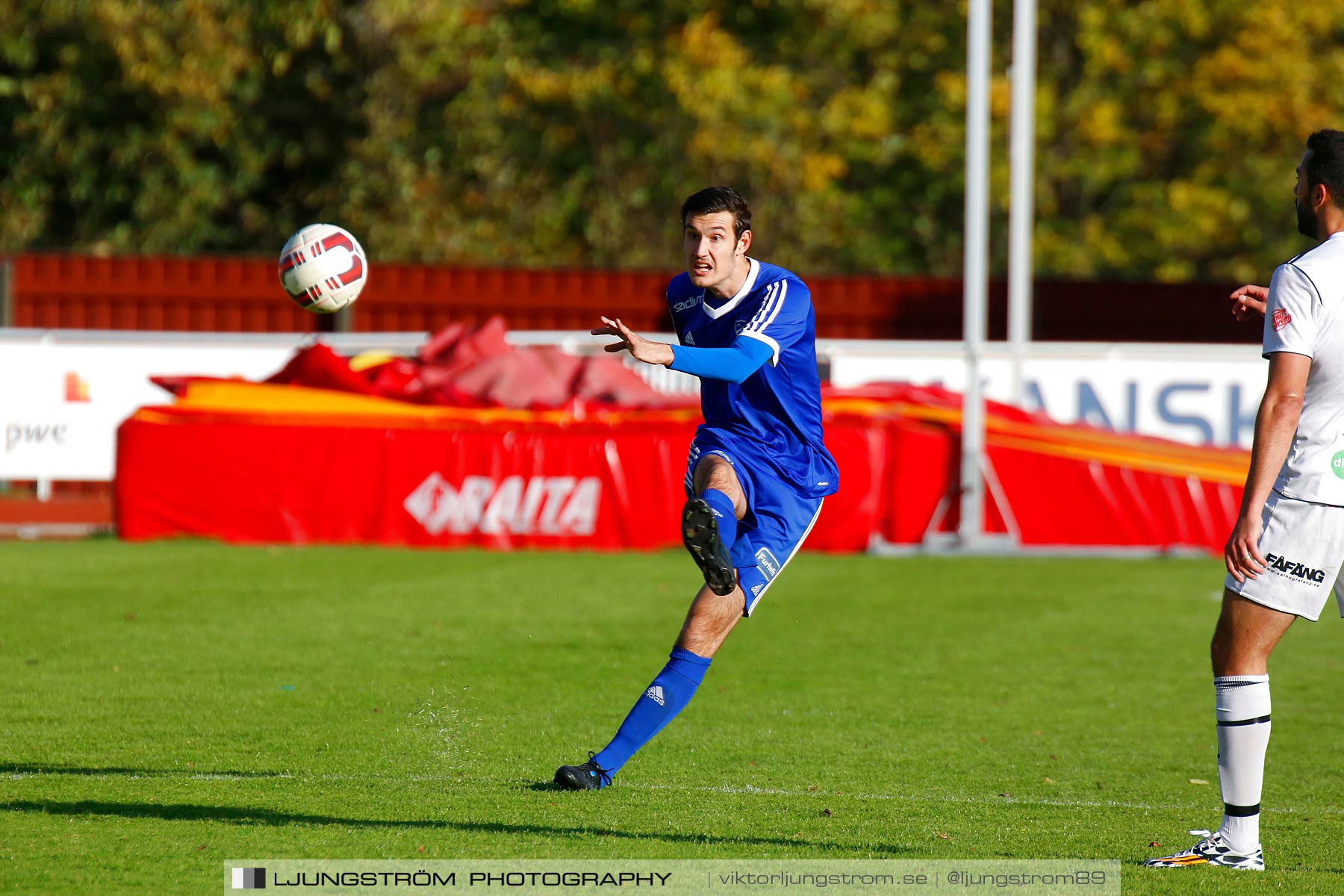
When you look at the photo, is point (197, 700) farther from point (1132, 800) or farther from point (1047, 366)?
point (1047, 366)

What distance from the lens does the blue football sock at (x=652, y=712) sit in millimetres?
5777

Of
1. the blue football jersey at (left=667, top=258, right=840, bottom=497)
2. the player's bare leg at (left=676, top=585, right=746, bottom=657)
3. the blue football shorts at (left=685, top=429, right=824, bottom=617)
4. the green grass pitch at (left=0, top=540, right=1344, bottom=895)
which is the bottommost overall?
the green grass pitch at (left=0, top=540, right=1344, bottom=895)

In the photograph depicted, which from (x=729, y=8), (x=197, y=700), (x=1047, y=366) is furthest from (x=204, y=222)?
(x=197, y=700)

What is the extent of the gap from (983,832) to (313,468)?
33.7 feet

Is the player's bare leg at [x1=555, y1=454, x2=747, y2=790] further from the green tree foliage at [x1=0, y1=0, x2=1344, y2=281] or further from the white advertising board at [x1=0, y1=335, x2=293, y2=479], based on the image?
the green tree foliage at [x1=0, y1=0, x2=1344, y2=281]

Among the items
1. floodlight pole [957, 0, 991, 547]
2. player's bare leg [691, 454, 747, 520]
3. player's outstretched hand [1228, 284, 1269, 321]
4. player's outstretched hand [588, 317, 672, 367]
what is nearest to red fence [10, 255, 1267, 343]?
floodlight pole [957, 0, 991, 547]

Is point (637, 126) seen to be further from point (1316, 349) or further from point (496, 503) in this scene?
point (1316, 349)

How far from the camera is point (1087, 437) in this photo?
14.7 m

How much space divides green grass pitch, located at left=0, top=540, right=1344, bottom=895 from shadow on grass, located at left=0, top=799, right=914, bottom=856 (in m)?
0.01

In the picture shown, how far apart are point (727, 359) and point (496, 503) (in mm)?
9189

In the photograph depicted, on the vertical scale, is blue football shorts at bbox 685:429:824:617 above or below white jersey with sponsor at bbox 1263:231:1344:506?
below

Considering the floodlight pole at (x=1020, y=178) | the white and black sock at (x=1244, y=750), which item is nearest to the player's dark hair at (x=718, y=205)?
the white and black sock at (x=1244, y=750)

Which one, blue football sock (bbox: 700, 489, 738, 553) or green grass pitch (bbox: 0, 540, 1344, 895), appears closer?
green grass pitch (bbox: 0, 540, 1344, 895)

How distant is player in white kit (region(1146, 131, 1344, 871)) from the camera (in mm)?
4789
